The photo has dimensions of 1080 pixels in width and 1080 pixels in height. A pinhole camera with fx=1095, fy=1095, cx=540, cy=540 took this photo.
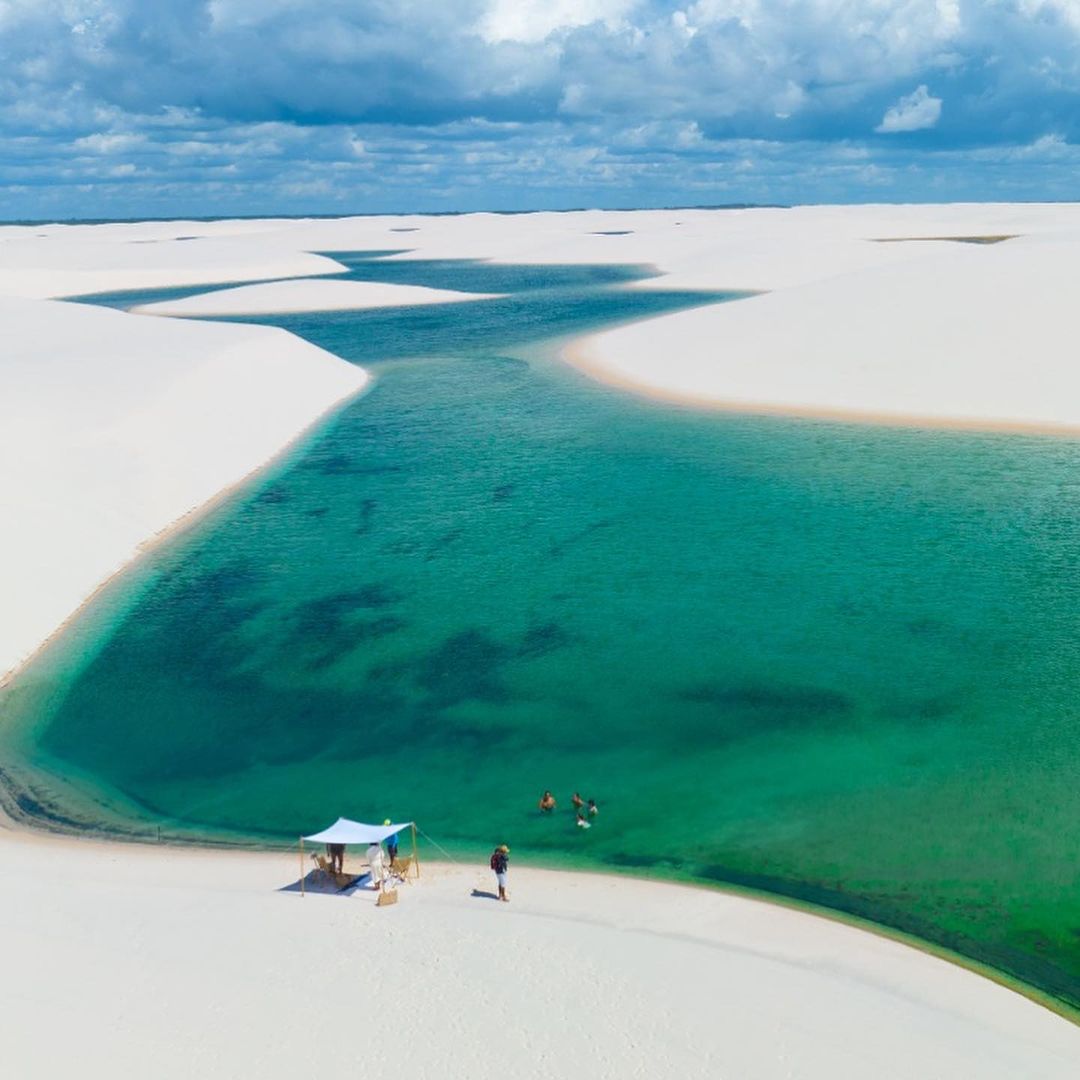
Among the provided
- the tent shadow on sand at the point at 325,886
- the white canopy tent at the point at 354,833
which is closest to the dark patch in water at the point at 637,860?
the white canopy tent at the point at 354,833

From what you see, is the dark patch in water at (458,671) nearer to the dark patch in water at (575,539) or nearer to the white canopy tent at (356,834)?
the white canopy tent at (356,834)

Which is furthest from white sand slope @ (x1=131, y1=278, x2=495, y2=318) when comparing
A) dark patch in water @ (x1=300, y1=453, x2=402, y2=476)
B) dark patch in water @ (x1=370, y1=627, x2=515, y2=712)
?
dark patch in water @ (x1=370, y1=627, x2=515, y2=712)

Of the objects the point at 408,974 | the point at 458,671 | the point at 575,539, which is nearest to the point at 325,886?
the point at 408,974

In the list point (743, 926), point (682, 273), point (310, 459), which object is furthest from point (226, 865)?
point (682, 273)

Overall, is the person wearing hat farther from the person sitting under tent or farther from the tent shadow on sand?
the person sitting under tent

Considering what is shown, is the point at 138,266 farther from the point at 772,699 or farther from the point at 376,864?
the point at 376,864

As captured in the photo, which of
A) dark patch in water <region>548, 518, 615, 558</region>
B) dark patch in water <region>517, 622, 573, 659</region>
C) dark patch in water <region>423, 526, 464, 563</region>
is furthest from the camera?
dark patch in water <region>423, 526, 464, 563</region>
